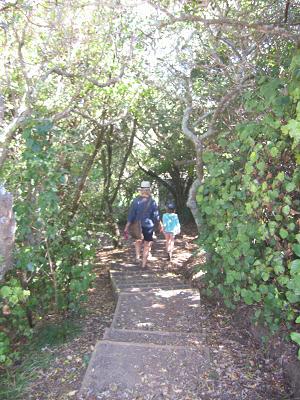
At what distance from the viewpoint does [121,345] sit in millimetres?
4199

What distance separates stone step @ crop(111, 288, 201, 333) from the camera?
4.93m

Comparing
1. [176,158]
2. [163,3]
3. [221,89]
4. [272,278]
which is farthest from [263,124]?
[176,158]

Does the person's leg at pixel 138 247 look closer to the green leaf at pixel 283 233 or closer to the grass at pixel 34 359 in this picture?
the grass at pixel 34 359

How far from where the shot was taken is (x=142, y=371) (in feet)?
12.6

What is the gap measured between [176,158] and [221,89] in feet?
15.8

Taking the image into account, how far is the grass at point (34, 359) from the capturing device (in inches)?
153

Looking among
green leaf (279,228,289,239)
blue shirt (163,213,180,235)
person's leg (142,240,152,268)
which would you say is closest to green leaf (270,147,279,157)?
green leaf (279,228,289,239)

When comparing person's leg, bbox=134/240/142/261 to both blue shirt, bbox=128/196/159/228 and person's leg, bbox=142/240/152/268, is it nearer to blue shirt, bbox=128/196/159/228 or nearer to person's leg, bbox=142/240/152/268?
person's leg, bbox=142/240/152/268

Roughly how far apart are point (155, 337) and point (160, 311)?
0.78 meters

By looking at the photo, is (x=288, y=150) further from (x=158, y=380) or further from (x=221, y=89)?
(x=221, y=89)

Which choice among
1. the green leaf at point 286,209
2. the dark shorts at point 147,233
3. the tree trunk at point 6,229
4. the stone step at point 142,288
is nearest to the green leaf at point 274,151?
the green leaf at point 286,209

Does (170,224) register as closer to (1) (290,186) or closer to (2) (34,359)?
(2) (34,359)

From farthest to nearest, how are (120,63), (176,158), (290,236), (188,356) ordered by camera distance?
(176,158) → (120,63) → (188,356) → (290,236)

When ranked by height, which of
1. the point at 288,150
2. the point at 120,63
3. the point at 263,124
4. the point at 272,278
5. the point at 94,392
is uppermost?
the point at 120,63
